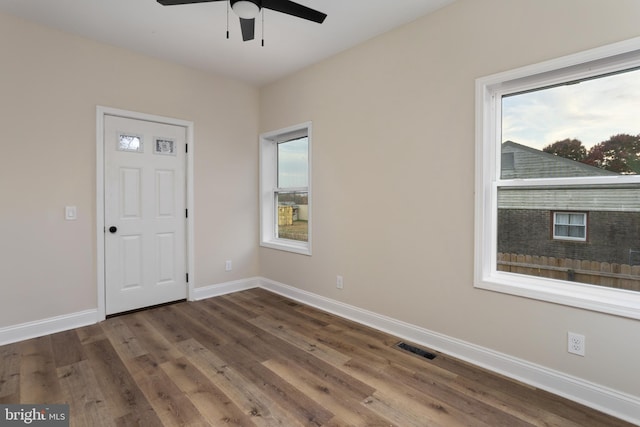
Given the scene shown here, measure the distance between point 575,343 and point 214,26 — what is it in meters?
3.70

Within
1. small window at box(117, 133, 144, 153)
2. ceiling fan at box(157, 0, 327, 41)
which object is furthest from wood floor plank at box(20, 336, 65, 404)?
ceiling fan at box(157, 0, 327, 41)

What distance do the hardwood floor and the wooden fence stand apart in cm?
77

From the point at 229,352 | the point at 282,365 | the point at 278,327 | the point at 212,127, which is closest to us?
the point at 282,365

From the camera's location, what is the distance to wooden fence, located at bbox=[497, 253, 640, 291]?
1946 mm

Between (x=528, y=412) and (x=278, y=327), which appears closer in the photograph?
(x=528, y=412)

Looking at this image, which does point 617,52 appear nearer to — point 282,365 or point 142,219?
point 282,365

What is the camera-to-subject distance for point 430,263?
2.67 metres

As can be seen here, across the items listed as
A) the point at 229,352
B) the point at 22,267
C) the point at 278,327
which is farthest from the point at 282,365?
the point at 22,267

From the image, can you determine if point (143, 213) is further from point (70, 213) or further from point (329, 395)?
point (329, 395)

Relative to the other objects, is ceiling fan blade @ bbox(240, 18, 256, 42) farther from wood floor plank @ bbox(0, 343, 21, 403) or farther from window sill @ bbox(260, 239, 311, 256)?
wood floor plank @ bbox(0, 343, 21, 403)

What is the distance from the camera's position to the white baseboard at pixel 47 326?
9.07 feet

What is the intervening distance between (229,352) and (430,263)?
182 cm

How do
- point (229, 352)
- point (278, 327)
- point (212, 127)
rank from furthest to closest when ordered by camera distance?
1. point (212, 127)
2. point (278, 327)
3. point (229, 352)

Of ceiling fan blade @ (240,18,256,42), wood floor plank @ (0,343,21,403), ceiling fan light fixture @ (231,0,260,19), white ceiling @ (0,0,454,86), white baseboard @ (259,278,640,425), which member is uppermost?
white ceiling @ (0,0,454,86)
